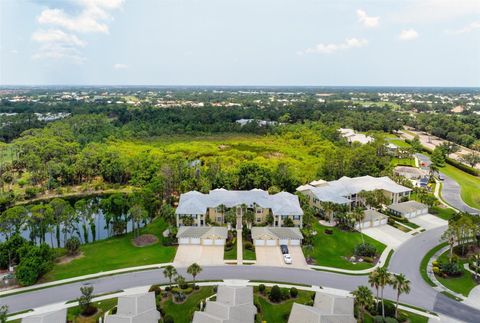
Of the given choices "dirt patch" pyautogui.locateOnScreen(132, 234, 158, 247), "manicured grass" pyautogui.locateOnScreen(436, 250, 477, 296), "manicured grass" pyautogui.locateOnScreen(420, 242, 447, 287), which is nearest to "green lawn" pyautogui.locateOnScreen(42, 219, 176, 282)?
"dirt patch" pyautogui.locateOnScreen(132, 234, 158, 247)

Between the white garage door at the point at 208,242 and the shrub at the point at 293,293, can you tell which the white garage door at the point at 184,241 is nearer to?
the white garage door at the point at 208,242

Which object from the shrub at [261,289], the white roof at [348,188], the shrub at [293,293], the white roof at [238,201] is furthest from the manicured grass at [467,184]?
the shrub at [261,289]

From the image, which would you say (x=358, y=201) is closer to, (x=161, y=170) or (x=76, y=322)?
(x=161, y=170)

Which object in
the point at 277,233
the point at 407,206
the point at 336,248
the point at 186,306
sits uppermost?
the point at 277,233

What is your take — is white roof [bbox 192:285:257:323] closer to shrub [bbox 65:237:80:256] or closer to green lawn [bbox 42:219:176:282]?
green lawn [bbox 42:219:176:282]

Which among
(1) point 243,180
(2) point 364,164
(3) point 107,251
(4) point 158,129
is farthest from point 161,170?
(4) point 158,129

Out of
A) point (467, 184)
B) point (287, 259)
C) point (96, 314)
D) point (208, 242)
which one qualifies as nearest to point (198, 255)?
point (208, 242)

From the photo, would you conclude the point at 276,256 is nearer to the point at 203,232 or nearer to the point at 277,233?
the point at 277,233
